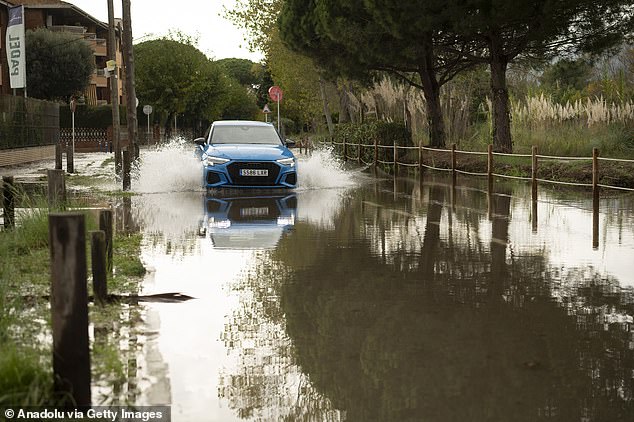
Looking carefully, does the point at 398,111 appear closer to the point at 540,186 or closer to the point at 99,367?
the point at 540,186

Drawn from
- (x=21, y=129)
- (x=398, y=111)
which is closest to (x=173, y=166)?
(x=398, y=111)

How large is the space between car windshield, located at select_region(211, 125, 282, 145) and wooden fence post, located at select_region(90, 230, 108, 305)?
1506 centimetres

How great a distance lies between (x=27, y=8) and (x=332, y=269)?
79.6 metres

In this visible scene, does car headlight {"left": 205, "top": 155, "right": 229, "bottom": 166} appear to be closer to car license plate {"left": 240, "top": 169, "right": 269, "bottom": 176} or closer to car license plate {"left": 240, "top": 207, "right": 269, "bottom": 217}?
car license plate {"left": 240, "top": 169, "right": 269, "bottom": 176}

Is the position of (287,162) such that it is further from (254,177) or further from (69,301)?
A: (69,301)

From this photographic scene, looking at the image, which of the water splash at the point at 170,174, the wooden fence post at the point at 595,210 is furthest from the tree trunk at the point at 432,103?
the wooden fence post at the point at 595,210

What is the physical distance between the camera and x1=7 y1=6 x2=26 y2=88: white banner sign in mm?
41281

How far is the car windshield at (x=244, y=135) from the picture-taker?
23219 millimetres

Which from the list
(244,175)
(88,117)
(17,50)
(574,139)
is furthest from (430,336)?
(88,117)

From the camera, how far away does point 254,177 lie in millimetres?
21656

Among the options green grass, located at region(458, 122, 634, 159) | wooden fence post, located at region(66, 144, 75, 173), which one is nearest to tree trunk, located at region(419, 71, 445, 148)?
green grass, located at region(458, 122, 634, 159)

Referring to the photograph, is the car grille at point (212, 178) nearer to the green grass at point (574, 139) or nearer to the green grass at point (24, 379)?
the green grass at point (574, 139)

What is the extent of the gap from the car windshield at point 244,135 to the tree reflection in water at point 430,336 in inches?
440

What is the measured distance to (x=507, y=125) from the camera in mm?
29953
